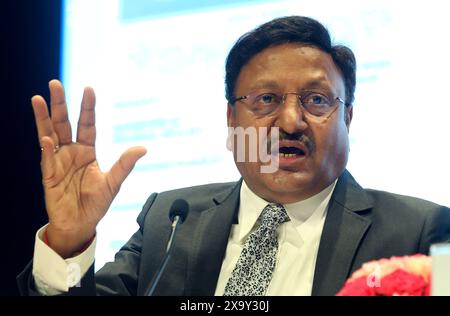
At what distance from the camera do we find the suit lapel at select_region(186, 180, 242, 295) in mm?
2465

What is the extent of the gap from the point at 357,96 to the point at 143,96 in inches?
35.0

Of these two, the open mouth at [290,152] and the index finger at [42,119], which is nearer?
the index finger at [42,119]

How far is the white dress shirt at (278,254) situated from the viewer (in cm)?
233

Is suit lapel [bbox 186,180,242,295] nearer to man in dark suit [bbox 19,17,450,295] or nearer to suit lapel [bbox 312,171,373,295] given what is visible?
man in dark suit [bbox 19,17,450,295]

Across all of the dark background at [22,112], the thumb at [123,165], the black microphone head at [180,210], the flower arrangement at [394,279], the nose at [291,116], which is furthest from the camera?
the dark background at [22,112]

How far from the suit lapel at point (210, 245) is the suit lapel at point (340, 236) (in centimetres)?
33

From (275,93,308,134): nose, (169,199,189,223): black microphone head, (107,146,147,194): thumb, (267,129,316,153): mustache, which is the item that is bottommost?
(169,199,189,223): black microphone head

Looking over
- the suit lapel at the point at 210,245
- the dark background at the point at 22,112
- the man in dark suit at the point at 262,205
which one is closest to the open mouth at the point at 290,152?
the man in dark suit at the point at 262,205

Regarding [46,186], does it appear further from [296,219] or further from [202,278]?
[296,219]

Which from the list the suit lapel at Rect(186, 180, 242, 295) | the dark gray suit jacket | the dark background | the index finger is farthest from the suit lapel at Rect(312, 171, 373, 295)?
the dark background

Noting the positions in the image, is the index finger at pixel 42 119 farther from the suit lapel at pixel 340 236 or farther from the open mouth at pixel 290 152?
the suit lapel at pixel 340 236

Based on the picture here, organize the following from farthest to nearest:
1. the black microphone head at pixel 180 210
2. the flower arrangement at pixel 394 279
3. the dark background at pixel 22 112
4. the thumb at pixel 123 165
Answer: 1. the dark background at pixel 22 112
2. the thumb at pixel 123 165
3. the black microphone head at pixel 180 210
4. the flower arrangement at pixel 394 279
